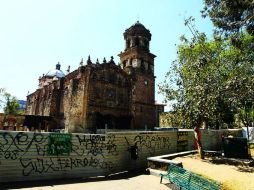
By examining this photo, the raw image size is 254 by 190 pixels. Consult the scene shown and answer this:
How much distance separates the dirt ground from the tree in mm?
7379

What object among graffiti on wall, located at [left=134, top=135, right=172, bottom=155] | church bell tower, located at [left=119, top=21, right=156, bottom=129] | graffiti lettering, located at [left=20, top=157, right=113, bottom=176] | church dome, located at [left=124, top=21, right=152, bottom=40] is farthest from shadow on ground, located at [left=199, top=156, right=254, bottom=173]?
church dome, located at [left=124, top=21, right=152, bottom=40]

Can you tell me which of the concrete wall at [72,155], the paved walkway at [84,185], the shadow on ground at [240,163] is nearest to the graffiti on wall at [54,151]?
the concrete wall at [72,155]

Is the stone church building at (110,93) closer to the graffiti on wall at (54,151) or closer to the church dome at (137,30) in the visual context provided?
the church dome at (137,30)

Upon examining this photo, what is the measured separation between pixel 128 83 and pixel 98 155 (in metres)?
27.2

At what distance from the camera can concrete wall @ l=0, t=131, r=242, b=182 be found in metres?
8.96

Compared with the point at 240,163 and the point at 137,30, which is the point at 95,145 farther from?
the point at 137,30

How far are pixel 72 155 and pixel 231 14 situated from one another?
1159 centimetres

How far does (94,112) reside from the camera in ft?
107

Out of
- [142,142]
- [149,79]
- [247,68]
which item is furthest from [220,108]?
[149,79]

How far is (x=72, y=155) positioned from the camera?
1051 cm

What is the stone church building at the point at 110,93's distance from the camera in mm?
32812


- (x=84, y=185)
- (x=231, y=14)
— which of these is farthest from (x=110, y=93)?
(x=84, y=185)

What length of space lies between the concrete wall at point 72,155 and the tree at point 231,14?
7.94 metres

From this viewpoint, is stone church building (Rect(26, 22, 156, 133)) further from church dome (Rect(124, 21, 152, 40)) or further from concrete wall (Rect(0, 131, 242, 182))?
concrete wall (Rect(0, 131, 242, 182))
